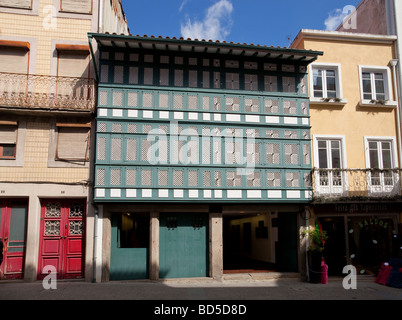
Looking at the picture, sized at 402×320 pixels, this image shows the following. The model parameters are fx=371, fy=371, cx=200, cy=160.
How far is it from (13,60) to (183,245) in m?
8.61

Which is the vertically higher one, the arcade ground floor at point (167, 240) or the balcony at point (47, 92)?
the balcony at point (47, 92)

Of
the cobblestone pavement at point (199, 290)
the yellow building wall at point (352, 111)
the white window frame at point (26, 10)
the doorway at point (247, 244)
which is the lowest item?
the cobblestone pavement at point (199, 290)

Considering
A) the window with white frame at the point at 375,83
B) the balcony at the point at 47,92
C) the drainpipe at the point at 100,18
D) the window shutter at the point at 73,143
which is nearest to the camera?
the balcony at the point at 47,92

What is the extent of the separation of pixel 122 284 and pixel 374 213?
9389 millimetres

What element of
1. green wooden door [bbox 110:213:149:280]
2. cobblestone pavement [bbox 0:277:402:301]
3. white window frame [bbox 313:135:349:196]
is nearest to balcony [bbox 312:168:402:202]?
white window frame [bbox 313:135:349:196]

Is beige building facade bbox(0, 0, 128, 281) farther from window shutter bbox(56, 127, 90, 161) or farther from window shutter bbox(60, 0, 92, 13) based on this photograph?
window shutter bbox(60, 0, 92, 13)

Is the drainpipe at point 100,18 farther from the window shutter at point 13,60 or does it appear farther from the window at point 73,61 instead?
the window shutter at point 13,60

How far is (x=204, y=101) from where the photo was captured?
42.9 ft

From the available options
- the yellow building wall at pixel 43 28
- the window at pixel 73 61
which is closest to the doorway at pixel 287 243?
the window at pixel 73 61

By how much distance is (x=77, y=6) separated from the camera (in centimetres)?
1328

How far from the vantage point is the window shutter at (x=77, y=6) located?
43.4 ft

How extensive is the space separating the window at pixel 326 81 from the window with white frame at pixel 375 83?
967 millimetres

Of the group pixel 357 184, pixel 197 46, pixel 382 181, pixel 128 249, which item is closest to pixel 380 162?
pixel 382 181
